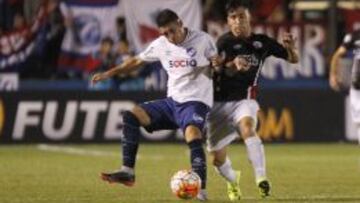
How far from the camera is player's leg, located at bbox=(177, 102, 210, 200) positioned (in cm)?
1211

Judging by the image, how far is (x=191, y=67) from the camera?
12.7m

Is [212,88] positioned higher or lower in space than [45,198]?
higher

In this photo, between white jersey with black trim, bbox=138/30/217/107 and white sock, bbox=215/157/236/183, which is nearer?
white jersey with black trim, bbox=138/30/217/107

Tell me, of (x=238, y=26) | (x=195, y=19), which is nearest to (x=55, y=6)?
(x=195, y=19)

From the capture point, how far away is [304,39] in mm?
24828

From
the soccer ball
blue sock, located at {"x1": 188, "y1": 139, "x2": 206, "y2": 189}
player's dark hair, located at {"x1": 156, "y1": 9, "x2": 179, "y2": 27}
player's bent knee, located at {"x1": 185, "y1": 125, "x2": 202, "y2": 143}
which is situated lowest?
the soccer ball

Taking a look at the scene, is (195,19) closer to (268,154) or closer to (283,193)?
(268,154)

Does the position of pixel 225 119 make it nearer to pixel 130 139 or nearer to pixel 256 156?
pixel 256 156

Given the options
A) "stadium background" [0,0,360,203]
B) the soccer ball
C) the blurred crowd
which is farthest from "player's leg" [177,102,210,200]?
the blurred crowd

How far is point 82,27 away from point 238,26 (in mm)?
11189

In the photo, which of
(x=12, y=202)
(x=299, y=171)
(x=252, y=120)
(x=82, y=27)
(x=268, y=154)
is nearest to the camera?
(x=12, y=202)

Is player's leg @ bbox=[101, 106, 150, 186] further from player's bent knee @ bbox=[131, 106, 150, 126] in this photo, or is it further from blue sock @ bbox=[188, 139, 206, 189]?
blue sock @ bbox=[188, 139, 206, 189]

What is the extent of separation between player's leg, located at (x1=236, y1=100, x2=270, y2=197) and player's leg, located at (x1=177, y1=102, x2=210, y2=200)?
1.77ft

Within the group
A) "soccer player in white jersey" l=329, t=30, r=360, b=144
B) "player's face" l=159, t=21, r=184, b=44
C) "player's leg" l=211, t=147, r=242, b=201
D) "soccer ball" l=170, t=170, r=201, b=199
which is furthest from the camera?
"soccer player in white jersey" l=329, t=30, r=360, b=144
